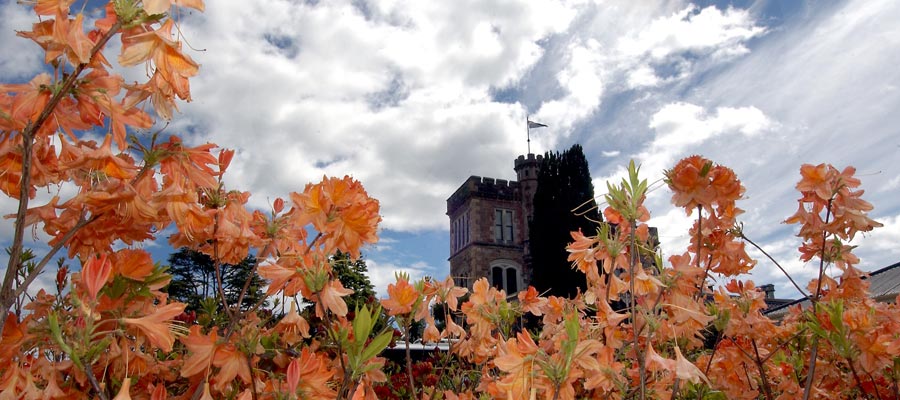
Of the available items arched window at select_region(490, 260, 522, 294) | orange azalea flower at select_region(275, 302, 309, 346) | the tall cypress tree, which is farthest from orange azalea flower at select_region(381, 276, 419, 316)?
arched window at select_region(490, 260, 522, 294)

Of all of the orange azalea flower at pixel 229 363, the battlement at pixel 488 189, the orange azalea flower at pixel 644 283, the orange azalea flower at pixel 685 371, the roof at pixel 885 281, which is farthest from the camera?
the battlement at pixel 488 189

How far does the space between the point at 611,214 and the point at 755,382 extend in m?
1.21

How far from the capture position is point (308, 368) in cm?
101

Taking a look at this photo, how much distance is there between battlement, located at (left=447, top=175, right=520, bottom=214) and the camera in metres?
25.9

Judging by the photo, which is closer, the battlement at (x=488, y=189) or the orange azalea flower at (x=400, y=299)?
the orange azalea flower at (x=400, y=299)

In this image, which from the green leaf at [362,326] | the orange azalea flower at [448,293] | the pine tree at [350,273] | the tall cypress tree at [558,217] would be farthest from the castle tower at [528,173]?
the green leaf at [362,326]

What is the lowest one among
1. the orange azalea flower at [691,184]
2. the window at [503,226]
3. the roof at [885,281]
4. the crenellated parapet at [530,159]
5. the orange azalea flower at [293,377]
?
the orange azalea flower at [293,377]

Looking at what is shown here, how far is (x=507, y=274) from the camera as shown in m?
25.5

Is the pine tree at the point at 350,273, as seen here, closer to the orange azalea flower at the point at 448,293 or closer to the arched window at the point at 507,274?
the orange azalea flower at the point at 448,293

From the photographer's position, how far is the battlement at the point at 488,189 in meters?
25.9

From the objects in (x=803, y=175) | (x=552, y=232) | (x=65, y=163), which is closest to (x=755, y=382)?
(x=803, y=175)

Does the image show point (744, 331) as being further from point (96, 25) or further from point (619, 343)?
point (96, 25)

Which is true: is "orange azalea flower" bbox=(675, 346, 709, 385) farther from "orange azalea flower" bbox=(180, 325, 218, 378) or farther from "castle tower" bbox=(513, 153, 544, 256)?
"castle tower" bbox=(513, 153, 544, 256)

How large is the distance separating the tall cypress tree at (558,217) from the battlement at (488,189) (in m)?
4.86
